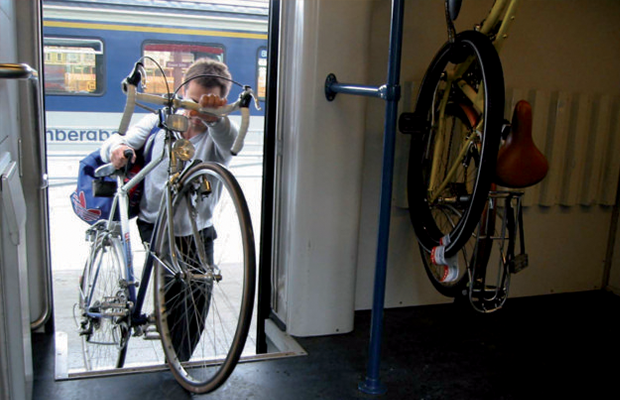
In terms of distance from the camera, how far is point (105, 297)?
8.96 feet

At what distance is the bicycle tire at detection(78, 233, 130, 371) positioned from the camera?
2.69 metres

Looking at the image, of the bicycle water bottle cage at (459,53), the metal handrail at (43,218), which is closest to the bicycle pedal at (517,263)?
the bicycle water bottle cage at (459,53)

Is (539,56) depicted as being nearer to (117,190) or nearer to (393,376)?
(393,376)

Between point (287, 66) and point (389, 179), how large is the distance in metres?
0.90

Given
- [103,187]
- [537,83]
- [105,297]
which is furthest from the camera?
[537,83]

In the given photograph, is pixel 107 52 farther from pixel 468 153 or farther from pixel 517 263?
pixel 517 263

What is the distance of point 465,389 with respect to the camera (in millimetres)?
2426

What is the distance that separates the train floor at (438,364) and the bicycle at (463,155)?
24 centimetres

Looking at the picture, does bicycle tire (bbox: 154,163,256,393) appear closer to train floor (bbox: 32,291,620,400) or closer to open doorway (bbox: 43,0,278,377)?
train floor (bbox: 32,291,620,400)

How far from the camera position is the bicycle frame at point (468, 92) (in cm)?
242

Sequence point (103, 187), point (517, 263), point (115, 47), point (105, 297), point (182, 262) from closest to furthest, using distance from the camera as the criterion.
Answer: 1. point (182, 262)
2. point (517, 263)
3. point (105, 297)
4. point (103, 187)
5. point (115, 47)

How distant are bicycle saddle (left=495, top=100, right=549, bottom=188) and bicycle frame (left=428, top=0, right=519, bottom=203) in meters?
0.14

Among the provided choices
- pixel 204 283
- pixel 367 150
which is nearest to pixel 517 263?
pixel 367 150

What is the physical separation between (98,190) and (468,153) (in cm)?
178
